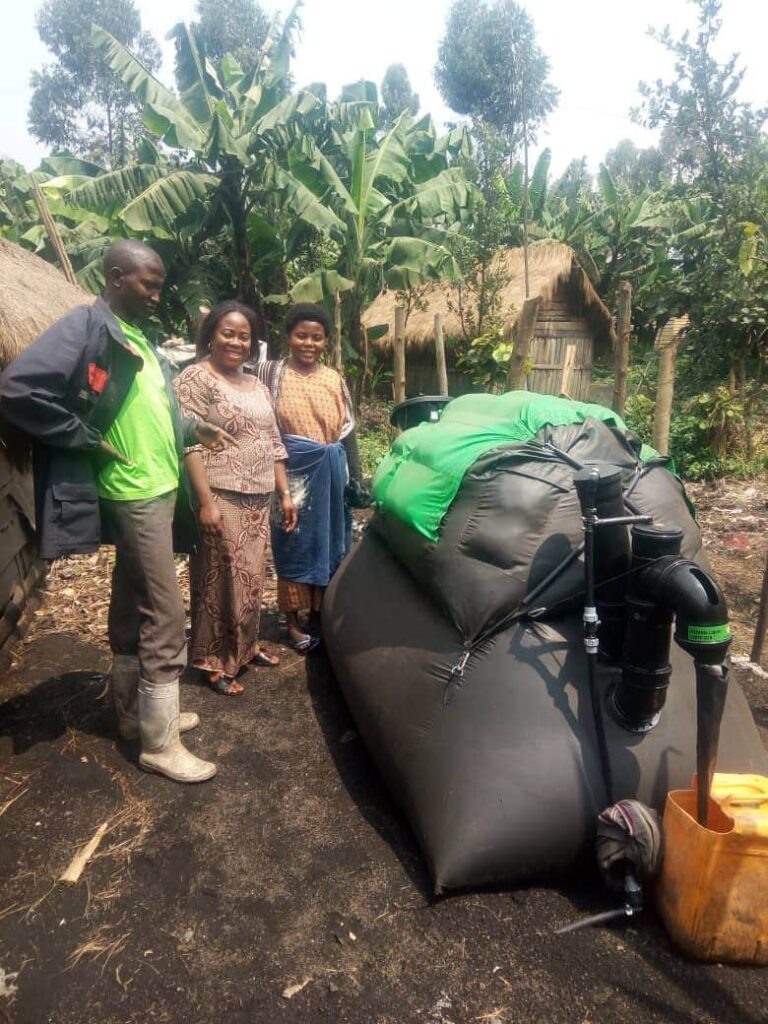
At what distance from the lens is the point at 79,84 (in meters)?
33.5

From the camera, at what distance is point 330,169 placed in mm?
8852

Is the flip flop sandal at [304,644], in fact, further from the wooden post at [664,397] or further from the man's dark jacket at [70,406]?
the wooden post at [664,397]

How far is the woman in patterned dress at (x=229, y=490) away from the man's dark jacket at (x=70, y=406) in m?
0.59

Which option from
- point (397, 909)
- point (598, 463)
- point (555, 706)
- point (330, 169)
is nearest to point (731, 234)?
point (330, 169)

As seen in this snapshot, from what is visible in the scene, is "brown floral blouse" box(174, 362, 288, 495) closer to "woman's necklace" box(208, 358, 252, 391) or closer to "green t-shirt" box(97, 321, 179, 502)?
"woman's necklace" box(208, 358, 252, 391)

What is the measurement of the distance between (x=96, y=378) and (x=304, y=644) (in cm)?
196

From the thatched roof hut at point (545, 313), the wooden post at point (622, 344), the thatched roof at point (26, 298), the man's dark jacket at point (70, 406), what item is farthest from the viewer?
the thatched roof hut at point (545, 313)

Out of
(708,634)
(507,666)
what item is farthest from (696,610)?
(507,666)

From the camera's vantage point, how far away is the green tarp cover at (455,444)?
246cm

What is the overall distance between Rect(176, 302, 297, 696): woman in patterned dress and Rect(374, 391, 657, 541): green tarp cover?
0.65 m

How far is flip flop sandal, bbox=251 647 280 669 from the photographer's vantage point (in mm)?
3615

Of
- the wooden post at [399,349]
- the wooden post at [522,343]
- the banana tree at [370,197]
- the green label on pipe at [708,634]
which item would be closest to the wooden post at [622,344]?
the wooden post at [522,343]

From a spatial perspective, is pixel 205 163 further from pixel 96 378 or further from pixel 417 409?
pixel 96 378

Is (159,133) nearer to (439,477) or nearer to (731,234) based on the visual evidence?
(731,234)
